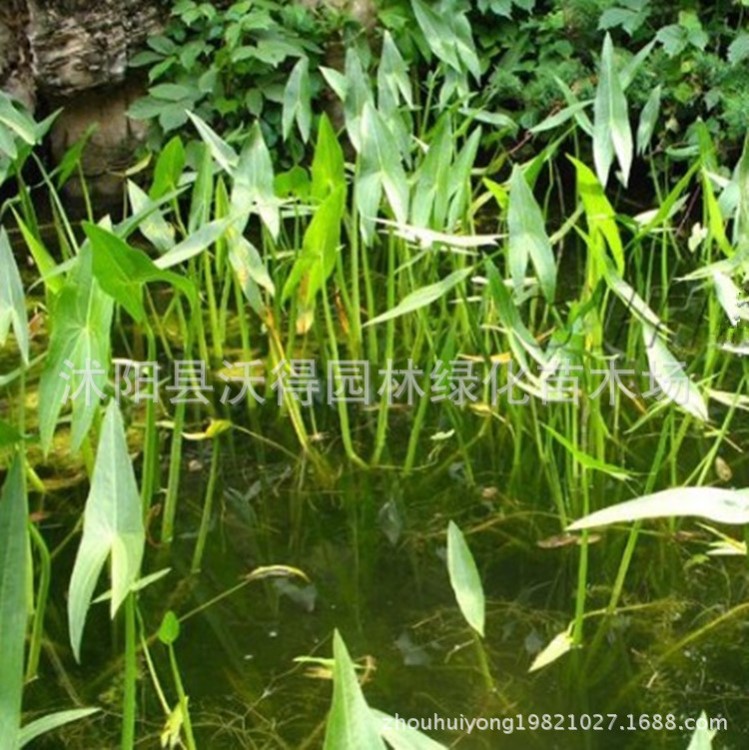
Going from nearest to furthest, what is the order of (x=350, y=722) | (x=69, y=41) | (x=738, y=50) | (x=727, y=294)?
(x=350, y=722) → (x=727, y=294) → (x=738, y=50) → (x=69, y=41)

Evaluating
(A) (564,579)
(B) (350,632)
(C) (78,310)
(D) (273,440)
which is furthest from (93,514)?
(D) (273,440)

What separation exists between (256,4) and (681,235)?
43.1 inches

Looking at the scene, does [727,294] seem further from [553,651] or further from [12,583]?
[12,583]

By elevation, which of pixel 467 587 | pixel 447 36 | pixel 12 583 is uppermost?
pixel 12 583

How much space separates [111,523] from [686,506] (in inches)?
16.2

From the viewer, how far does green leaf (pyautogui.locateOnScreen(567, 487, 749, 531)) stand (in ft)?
2.30

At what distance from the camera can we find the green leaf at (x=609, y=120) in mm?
1689

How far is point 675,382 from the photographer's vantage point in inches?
48.8

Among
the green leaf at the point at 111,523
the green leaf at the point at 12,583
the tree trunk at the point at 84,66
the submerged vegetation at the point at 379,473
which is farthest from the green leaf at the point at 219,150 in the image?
the tree trunk at the point at 84,66

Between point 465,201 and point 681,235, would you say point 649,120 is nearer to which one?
point 465,201

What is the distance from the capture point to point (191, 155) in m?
2.78

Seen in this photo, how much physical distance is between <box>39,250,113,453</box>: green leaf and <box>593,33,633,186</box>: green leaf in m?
0.75

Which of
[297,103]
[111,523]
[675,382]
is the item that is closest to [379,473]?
[675,382]

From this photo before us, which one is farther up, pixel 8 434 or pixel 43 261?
pixel 8 434
